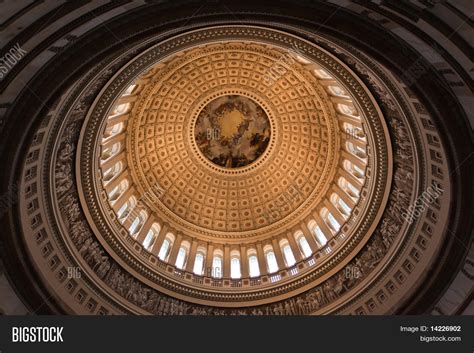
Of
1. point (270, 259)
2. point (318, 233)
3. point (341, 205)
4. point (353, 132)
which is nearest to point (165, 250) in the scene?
point (270, 259)

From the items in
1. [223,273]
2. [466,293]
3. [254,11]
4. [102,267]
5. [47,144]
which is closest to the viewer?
[254,11]

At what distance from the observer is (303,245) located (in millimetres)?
27656

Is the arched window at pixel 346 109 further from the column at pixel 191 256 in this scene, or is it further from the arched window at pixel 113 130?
the arched window at pixel 113 130

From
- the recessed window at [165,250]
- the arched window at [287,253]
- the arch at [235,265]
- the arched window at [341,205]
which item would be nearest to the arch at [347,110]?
the arched window at [341,205]

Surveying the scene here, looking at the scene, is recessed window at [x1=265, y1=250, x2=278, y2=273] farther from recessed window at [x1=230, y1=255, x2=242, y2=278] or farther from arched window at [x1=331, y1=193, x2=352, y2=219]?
arched window at [x1=331, y1=193, x2=352, y2=219]

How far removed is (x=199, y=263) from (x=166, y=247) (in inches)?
101

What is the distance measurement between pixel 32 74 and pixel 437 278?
16472 millimetres

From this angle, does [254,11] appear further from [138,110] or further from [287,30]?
[138,110]

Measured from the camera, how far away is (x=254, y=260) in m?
28.8

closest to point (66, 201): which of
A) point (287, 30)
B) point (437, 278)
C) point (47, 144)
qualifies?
point (47, 144)

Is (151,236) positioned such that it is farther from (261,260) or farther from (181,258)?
(261,260)

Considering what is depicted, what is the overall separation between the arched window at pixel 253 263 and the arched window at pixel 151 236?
6924mm

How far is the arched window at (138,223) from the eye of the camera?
84.7ft

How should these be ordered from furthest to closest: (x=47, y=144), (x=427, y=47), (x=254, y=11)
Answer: (x=47, y=144)
(x=254, y=11)
(x=427, y=47)
